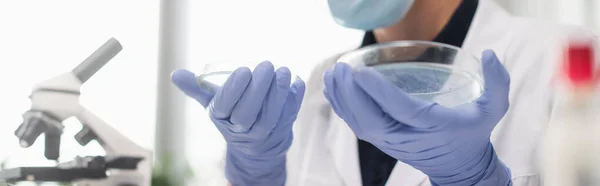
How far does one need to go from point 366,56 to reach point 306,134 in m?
0.41

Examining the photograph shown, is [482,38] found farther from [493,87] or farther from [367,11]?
[493,87]

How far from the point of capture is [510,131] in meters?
0.88

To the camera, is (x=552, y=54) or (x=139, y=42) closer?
(x=552, y=54)

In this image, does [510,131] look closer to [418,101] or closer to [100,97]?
[418,101]

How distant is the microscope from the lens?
0.82 m

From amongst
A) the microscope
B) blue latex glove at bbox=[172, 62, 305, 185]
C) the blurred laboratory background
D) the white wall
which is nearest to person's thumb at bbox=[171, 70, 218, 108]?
blue latex glove at bbox=[172, 62, 305, 185]

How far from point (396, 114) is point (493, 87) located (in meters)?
0.11

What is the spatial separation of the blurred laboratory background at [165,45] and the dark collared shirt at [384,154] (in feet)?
1.66

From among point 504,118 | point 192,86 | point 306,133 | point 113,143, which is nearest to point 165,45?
point 306,133

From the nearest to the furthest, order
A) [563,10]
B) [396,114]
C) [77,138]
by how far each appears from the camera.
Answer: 1. [396,114]
2. [77,138]
3. [563,10]

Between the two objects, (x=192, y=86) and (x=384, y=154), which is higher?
(x=192, y=86)

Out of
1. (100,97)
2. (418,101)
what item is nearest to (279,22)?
(100,97)

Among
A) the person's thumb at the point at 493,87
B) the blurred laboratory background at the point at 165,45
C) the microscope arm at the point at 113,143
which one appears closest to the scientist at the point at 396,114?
the person's thumb at the point at 493,87

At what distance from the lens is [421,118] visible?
2.12 feet
